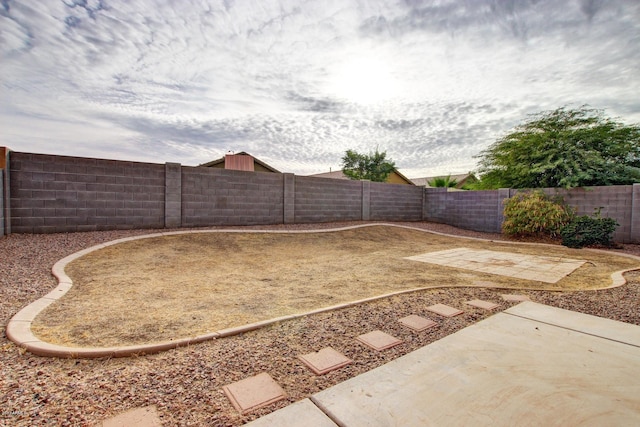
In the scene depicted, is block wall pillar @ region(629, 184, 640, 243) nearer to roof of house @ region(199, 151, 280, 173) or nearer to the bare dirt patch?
the bare dirt patch

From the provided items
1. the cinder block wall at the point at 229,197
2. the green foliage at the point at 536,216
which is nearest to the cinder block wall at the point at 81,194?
the cinder block wall at the point at 229,197

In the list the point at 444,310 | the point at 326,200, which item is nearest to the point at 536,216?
the point at 326,200

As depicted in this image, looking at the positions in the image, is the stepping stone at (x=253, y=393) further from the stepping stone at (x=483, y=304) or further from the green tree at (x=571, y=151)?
the green tree at (x=571, y=151)

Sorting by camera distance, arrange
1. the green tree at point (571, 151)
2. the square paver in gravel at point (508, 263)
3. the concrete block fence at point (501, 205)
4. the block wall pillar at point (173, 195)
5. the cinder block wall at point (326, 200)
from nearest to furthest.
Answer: the square paver in gravel at point (508, 263) → the block wall pillar at point (173, 195) → the concrete block fence at point (501, 205) → the green tree at point (571, 151) → the cinder block wall at point (326, 200)

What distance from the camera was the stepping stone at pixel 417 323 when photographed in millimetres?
2362

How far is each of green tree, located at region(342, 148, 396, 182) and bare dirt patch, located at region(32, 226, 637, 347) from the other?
13.6 meters

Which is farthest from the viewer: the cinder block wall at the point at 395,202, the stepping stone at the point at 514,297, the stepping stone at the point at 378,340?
the cinder block wall at the point at 395,202

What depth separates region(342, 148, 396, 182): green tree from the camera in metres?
20.4

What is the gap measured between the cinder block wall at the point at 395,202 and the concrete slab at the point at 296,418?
10254 mm

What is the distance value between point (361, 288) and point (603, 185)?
10.1 metres

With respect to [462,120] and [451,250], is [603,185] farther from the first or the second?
[451,250]

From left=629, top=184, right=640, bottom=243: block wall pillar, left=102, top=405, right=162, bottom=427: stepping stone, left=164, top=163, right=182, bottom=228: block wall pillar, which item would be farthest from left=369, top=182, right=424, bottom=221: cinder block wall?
left=102, top=405, right=162, bottom=427: stepping stone

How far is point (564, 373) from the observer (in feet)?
5.48

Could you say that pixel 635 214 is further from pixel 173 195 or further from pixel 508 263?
pixel 173 195
